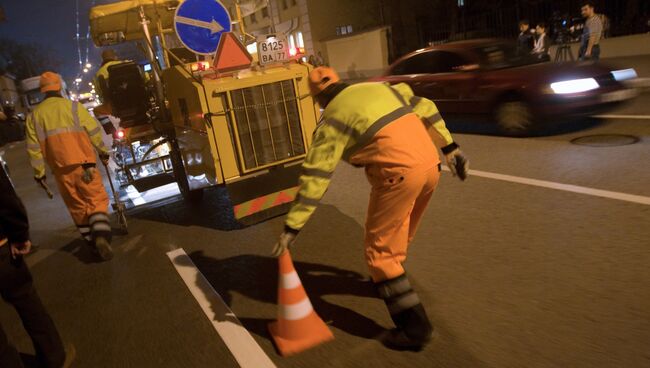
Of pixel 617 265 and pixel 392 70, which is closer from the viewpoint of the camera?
pixel 617 265

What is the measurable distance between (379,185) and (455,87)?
6.51 m

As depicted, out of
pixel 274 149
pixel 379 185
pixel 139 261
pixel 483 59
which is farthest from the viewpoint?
pixel 483 59

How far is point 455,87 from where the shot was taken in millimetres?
8766

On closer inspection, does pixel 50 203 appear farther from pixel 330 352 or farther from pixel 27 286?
pixel 330 352

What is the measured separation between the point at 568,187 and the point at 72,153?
5.31 m

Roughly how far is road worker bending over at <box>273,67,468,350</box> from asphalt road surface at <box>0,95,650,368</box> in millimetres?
374

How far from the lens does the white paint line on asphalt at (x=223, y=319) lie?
9.97 feet

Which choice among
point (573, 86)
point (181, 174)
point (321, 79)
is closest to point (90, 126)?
point (181, 174)

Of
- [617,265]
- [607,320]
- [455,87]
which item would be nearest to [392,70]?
[455,87]

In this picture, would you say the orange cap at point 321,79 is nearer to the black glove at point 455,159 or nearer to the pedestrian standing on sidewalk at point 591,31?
the black glove at point 455,159

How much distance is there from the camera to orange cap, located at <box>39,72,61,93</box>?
5.05 m

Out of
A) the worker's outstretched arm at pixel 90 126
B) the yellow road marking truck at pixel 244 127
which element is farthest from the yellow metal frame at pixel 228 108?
the worker's outstretched arm at pixel 90 126

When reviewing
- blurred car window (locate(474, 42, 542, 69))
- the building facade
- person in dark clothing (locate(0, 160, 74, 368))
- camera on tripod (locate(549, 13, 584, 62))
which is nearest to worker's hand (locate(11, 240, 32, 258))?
person in dark clothing (locate(0, 160, 74, 368))

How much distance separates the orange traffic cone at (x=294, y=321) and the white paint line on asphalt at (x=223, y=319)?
16 cm
